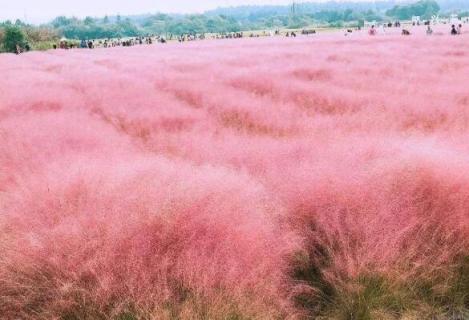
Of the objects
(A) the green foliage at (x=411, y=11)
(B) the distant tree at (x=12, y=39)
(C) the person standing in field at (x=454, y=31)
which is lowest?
(C) the person standing in field at (x=454, y=31)

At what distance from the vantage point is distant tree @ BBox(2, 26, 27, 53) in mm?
66438

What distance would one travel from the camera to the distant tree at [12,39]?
66438mm

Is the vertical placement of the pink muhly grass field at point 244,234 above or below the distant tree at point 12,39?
below

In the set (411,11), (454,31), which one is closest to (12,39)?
(454,31)

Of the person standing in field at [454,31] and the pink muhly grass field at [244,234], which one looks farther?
the person standing in field at [454,31]

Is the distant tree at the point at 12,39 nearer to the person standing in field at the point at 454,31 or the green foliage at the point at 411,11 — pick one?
the person standing in field at the point at 454,31

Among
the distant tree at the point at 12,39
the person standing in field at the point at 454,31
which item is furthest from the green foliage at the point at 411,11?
the person standing in field at the point at 454,31

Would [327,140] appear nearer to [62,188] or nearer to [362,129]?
[362,129]

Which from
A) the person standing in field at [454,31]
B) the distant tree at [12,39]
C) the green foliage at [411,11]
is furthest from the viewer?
the green foliage at [411,11]

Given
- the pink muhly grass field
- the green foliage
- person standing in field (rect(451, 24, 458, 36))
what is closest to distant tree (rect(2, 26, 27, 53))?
person standing in field (rect(451, 24, 458, 36))

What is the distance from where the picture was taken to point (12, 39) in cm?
6656

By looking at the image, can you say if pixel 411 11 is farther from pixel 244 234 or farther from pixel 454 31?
pixel 244 234

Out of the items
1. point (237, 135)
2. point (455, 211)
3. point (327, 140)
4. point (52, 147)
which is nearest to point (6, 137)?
point (52, 147)

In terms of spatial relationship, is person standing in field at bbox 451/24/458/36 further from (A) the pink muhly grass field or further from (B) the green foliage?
(B) the green foliage
